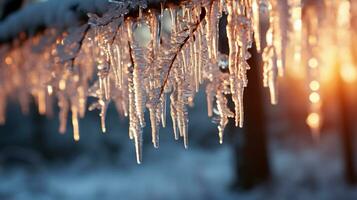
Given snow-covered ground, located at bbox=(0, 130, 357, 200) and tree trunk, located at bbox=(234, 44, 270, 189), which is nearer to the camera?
snow-covered ground, located at bbox=(0, 130, 357, 200)

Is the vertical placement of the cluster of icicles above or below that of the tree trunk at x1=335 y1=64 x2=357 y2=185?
above

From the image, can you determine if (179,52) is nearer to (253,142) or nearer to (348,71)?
(253,142)

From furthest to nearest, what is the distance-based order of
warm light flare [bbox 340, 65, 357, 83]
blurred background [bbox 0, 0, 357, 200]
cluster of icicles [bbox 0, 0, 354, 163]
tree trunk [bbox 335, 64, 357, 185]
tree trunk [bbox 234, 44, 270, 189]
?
warm light flare [bbox 340, 65, 357, 83] < tree trunk [bbox 234, 44, 270, 189] < tree trunk [bbox 335, 64, 357, 185] < blurred background [bbox 0, 0, 357, 200] < cluster of icicles [bbox 0, 0, 354, 163]

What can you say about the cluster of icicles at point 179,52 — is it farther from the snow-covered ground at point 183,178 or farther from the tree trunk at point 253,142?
the tree trunk at point 253,142

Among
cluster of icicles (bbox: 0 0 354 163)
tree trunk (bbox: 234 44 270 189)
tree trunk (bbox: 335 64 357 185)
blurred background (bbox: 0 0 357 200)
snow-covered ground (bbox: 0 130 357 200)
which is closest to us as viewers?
cluster of icicles (bbox: 0 0 354 163)

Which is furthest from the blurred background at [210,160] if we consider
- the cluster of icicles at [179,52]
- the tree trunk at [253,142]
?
the cluster of icicles at [179,52]

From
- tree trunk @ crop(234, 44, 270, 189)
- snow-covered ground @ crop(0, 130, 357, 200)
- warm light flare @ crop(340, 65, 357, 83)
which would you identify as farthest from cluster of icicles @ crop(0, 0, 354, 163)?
warm light flare @ crop(340, 65, 357, 83)

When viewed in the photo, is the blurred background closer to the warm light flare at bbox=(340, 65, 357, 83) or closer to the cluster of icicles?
the warm light flare at bbox=(340, 65, 357, 83)

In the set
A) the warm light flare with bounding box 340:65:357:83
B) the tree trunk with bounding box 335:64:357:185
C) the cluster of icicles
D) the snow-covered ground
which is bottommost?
the snow-covered ground

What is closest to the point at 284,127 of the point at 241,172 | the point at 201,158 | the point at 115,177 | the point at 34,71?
the point at 201,158
